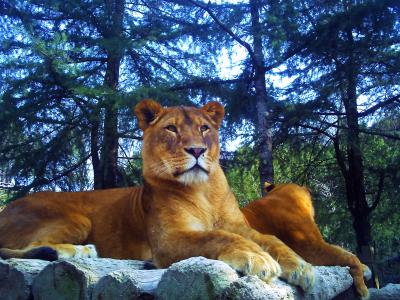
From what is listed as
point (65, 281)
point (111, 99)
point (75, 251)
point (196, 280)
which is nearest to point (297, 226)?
point (75, 251)

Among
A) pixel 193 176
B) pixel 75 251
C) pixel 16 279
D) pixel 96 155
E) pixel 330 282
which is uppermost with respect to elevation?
pixel 96 155

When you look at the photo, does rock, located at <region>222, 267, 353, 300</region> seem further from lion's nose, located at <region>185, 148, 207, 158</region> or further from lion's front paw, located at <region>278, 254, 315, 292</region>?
lion's nose, located at <region>185, 148, 207, 158</region>

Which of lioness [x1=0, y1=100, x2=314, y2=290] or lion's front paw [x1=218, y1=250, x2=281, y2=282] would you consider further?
lioness [x1=0, y1=100, x2=314, y2=290]

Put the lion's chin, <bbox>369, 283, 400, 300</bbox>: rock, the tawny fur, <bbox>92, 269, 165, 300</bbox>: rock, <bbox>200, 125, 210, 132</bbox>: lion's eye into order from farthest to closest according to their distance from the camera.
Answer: <bbox>369, 283, 400, 300</bbox>: rock → <bbox>200, 125, 210, 132</bbox>: lion's eye → the lion's chin → the tawny fur → <bbox>92, 269, 165, 300</bbox>: rock

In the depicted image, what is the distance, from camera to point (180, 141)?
14.6 feet

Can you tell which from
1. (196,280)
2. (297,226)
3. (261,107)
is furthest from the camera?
(261,107)

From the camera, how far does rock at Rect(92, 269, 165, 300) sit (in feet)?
9.32

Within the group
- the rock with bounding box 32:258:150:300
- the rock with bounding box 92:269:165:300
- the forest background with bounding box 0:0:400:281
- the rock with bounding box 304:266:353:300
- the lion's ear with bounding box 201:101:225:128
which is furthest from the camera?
the forest background with bounding box 0:0:400:281

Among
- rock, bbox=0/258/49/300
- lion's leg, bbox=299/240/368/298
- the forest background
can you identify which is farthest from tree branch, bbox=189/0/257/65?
rock, bbox=0/258/49/300

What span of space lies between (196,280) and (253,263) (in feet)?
2.09

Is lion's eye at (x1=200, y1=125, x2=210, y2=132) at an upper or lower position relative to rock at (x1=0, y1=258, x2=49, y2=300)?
upper

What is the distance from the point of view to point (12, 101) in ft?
31.5

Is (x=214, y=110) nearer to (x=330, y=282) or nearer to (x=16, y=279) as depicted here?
(x=330, y=282)

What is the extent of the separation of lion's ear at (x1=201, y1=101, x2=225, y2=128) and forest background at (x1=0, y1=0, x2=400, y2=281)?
12.3 feet
